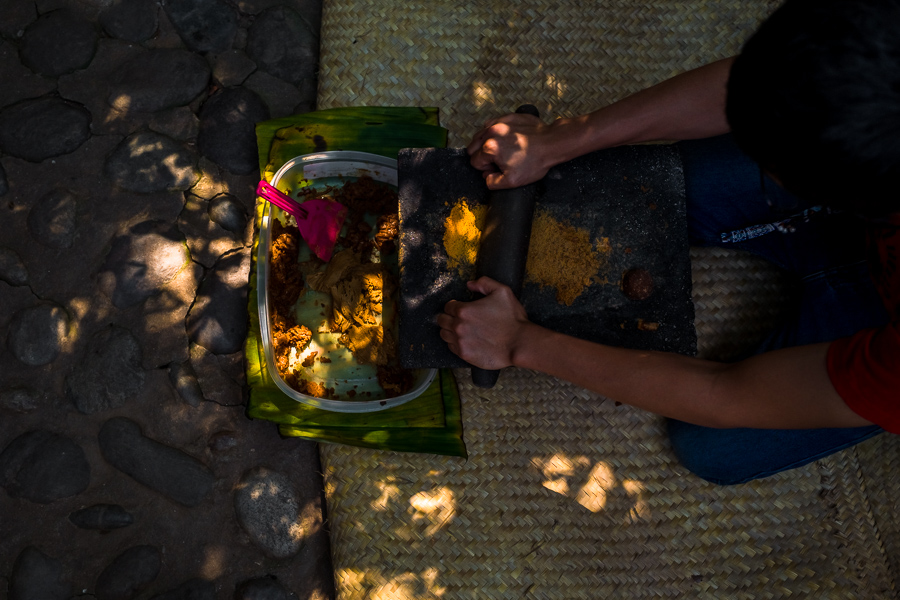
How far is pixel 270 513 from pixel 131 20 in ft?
7.15

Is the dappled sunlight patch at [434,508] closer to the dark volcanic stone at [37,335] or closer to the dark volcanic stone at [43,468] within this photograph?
the dark volcanic stone at [43,468]

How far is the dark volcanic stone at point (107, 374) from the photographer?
6.97 ft

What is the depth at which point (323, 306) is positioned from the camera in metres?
2.03

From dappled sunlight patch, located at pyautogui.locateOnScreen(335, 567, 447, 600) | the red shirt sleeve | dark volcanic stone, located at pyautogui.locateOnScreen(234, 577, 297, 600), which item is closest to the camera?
the red shirt sleeve

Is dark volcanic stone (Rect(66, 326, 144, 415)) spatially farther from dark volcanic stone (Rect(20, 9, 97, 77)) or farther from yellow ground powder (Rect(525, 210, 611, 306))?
yellow ground powder (Rect(525, 210, 611, 306))

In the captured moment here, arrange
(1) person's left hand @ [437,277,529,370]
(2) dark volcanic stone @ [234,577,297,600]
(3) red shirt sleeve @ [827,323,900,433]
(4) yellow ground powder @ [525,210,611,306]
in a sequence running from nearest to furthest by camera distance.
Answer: (3) red shirt sleeve @ [827,323,900,433] < (1) person's left hand @ [437,277,529,370] < (4) yellow ground powder @ [525,210,611,306] < (2) dark volcanic stone @ [234,577,297,600]

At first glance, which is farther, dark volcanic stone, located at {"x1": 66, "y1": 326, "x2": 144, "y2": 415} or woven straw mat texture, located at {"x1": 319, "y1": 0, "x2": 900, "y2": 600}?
dark volcanic stone, located at {"x1": 66, "y1": 326, "x2": 144, "y2": 415}

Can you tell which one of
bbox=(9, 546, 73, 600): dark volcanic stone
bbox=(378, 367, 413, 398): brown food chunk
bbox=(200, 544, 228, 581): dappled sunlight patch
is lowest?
bbox=(9, 546, 73, 600): dark volcanic stone

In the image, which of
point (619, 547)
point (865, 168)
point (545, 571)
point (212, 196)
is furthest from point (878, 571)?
point (212, 196)

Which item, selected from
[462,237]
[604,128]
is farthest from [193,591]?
[604,128]

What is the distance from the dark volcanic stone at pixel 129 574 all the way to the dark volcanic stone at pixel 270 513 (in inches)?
13.7

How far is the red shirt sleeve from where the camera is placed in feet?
3.55

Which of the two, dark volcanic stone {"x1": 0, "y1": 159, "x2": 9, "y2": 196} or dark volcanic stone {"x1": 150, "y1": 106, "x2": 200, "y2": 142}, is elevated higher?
dark volcanic stone {"x1": 150, "y1": 106, "x2": 200, "y2": 142}

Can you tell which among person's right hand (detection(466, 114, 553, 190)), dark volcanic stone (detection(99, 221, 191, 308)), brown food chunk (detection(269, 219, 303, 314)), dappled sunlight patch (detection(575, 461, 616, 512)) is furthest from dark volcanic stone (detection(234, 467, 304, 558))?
person's right hand (detection(466, 114, 553, 190))
